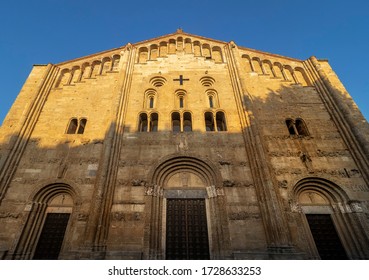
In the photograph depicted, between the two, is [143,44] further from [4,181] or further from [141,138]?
[4,181]

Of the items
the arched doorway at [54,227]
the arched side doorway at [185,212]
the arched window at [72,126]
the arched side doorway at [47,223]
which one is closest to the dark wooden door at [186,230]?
the arched side doorway at [185,212]

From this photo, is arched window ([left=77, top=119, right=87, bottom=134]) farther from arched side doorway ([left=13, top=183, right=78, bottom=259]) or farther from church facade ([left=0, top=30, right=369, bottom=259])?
arched side doorway ([left=13, top=183, right=78, bottom=259])

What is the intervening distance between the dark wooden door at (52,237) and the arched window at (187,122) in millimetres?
7780

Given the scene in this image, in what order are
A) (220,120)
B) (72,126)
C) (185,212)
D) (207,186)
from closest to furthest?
(185,212)
(207,186)
(72,126)
(220,120)

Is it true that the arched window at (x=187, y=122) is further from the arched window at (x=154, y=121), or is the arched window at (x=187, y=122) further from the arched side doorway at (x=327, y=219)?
the arched side doorway at (x=327, y=219)

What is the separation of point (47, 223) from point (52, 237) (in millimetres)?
740

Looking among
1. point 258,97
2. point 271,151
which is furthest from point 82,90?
point 271,151

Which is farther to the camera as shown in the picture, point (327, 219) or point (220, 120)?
point (220, 120)

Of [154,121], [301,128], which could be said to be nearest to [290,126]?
[301,128]

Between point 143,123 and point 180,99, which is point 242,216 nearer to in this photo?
point 143,123

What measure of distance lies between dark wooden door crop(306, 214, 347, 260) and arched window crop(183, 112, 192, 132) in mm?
7767

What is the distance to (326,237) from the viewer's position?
32.9 ft

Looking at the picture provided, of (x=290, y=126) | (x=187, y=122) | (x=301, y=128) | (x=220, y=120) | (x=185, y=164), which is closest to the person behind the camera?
(x=185, y=164)

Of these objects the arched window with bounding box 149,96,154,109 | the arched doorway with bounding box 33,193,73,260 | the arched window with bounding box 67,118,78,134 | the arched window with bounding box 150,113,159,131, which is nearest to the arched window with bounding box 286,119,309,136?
the arched window with bounding box 150,113,159,131
